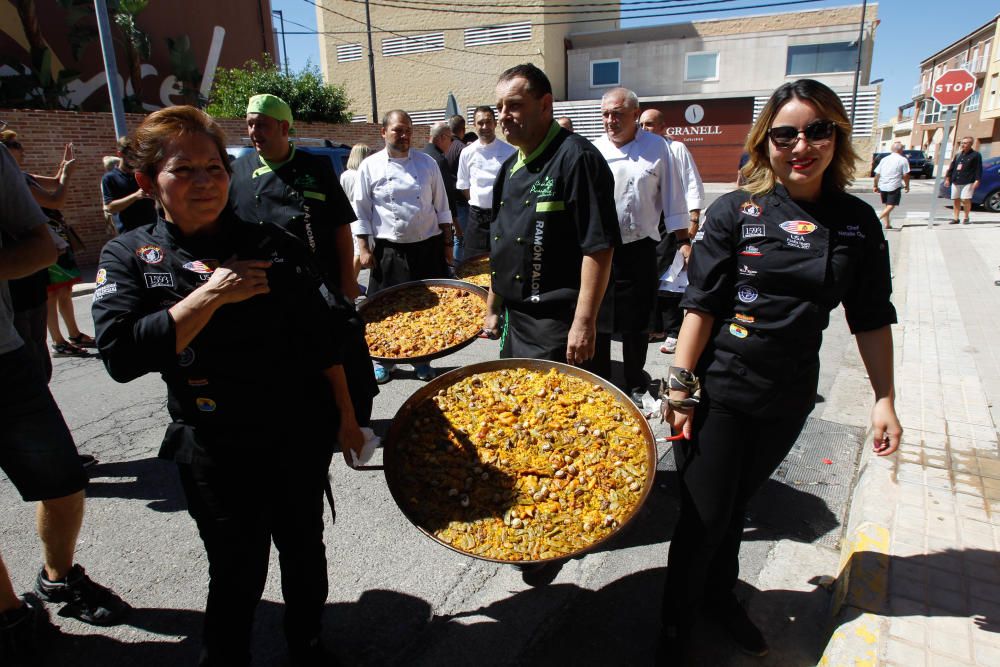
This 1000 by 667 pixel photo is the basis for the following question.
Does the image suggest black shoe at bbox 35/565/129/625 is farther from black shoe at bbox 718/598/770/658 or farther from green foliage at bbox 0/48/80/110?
green foliage at bbox 0/48/80/110

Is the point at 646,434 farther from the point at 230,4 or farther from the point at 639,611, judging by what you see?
the point at 230,4

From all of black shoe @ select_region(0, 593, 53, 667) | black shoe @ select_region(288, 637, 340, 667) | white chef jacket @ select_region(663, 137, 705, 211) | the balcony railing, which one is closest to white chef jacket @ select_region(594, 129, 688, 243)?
white chef jacket @ select_region(663, 137, 705, 211)

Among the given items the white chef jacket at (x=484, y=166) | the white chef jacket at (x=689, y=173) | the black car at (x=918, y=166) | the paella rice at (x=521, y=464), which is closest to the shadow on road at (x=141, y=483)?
the paella rice at (x=521, y=464)

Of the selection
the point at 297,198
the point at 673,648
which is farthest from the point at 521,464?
the point at 297,198

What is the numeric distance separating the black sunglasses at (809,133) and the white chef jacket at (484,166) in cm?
493

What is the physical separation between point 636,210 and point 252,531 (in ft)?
11.4

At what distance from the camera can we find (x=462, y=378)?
2.87m

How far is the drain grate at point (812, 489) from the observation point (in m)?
3.37

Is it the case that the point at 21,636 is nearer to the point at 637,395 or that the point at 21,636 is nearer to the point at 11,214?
the point at 11,214

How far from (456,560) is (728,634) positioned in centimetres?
134

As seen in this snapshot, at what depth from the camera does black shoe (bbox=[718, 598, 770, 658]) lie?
2.48 m

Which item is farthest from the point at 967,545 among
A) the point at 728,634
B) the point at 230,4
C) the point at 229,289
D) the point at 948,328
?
the point at 230,4

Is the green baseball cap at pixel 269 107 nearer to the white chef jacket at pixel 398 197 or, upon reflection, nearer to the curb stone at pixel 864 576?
the white chef jacket at pixel 398 197

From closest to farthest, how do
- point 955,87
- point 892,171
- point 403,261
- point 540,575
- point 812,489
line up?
point 540,575 < point 812,489 < point 403,261 < point 955,87 < point 892,171
